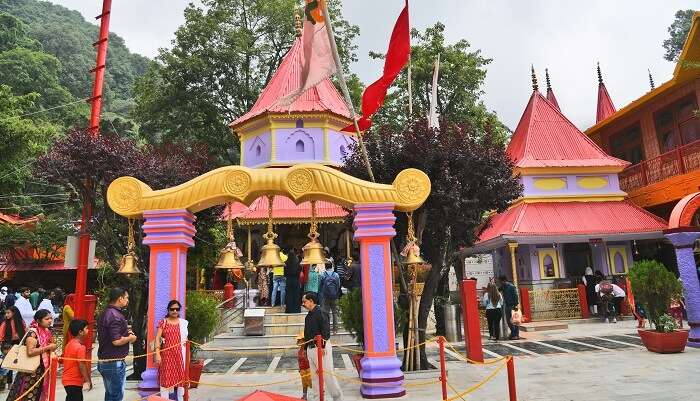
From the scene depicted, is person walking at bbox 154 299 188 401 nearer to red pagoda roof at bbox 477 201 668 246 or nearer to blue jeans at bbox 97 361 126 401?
blue jeans at bbox 97 361 126 401

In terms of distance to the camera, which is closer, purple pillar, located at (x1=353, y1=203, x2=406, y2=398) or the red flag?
purple pillar, located at (x1=353, y1=203, x2=406, y2=398)

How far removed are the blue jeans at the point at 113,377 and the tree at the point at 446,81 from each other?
2122 centimetres

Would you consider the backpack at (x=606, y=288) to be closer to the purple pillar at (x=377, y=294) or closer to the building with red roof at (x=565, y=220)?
the building with red roof at (x=565, y=220)

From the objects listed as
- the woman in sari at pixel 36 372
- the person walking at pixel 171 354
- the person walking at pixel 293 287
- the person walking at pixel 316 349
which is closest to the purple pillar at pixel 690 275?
the person walking at pixel 316 349

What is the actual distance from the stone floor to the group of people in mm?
1233

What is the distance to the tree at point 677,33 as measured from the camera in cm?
6047

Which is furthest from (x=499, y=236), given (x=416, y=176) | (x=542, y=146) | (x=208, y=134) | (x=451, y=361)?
(x=208, y=134)

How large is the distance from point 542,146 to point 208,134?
1834 centimetres

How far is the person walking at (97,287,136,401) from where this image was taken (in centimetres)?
646

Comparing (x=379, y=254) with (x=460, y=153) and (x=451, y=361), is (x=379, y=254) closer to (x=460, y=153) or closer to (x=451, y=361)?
(x=460, y=153)

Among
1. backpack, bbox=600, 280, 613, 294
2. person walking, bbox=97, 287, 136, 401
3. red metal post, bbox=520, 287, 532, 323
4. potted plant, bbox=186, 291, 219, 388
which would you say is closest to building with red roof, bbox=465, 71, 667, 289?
red metal post, bbox=520, 287, 532, 323

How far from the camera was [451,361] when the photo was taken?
38.7 feet

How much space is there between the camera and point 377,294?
27.9 feet

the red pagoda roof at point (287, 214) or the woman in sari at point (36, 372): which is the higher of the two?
the red pagoda roof at point (287, 214)
